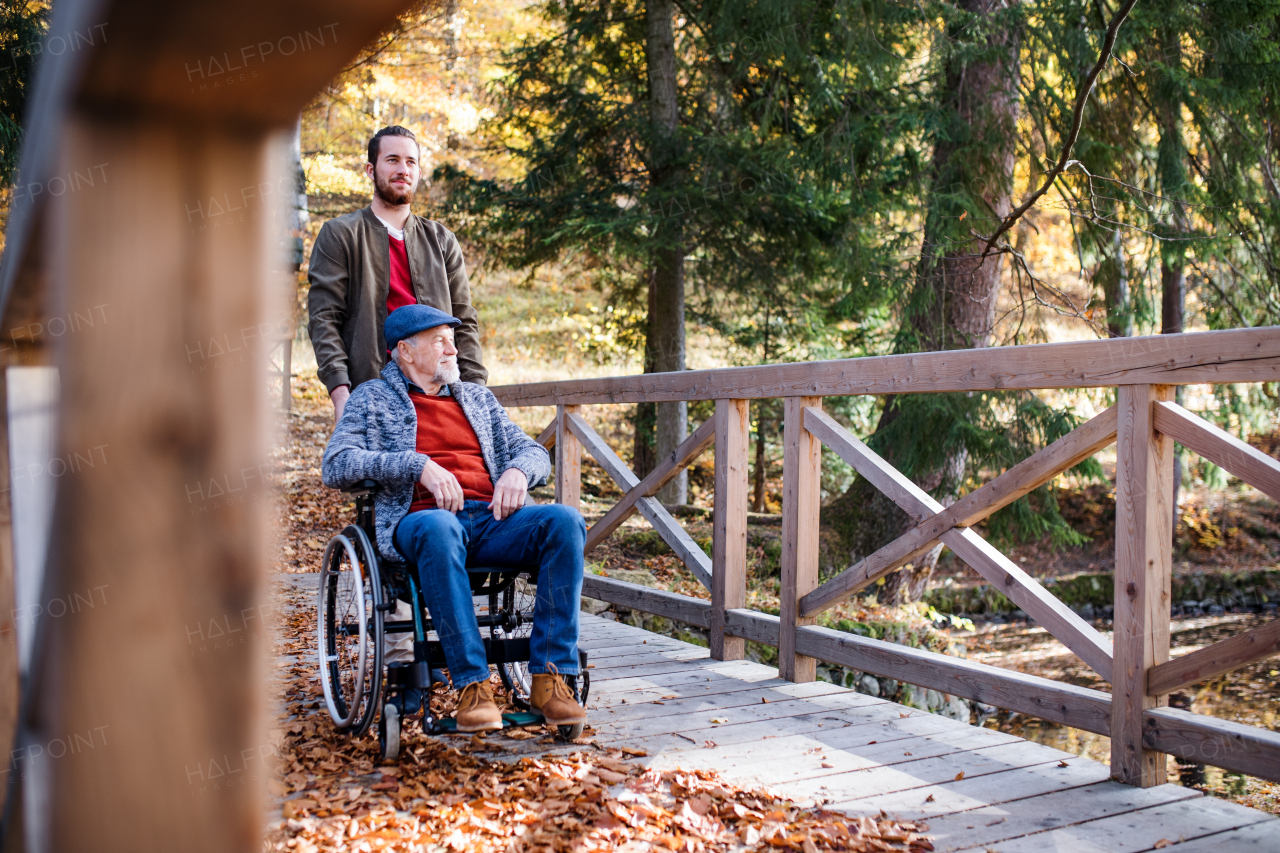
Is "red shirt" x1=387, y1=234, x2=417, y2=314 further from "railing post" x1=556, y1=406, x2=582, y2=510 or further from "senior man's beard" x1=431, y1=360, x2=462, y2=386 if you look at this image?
"railing post" x1=556, y1=406, x2=582, y2=510

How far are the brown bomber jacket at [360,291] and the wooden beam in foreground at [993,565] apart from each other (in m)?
1.27

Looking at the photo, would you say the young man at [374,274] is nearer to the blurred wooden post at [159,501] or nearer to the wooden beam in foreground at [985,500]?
the wooden beam in foreground at [985,500]

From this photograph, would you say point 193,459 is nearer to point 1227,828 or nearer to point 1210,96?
point 1227,828

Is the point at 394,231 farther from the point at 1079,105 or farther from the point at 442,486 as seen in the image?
the point at 1079,105

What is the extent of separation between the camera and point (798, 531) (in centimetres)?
348

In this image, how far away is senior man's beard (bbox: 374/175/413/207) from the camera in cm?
321

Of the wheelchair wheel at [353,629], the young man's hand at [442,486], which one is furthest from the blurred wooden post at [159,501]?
the young man's hand at [442,486]

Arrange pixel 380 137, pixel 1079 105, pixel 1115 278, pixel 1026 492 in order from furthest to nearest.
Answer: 1. pixel 1115 278
2. pixel 1079 105
3. pixel 380 137
4. pixel 1026 492

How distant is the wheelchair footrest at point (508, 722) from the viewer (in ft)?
8.21

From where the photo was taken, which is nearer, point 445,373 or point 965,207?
point 445,373

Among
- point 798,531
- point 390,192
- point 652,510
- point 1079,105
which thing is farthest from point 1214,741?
point 1079,105

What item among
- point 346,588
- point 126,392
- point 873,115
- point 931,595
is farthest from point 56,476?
point 931,595

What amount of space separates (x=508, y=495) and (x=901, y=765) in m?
1.30

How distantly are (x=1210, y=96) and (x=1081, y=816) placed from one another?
224 inches
